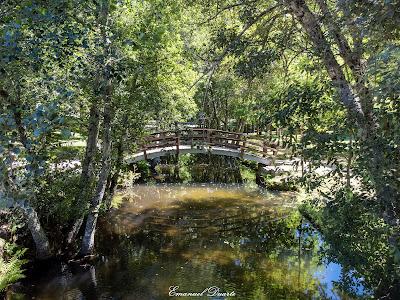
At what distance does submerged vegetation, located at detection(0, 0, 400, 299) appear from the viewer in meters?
3.67

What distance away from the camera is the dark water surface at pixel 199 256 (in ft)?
32.6

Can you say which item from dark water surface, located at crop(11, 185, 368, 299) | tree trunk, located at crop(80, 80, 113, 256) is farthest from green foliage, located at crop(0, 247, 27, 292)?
tree trunk, located at crop(80, 80, 113, 256)

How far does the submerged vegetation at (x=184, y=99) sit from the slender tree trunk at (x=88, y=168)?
0.04m

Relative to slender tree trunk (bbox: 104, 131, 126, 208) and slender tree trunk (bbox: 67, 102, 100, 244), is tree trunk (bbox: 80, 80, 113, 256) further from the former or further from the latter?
slender tree trunk (bbox: 104, 131, 126, 208)

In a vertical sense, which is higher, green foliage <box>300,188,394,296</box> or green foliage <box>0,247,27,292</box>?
green foliage <box>300,188,394,296</box>

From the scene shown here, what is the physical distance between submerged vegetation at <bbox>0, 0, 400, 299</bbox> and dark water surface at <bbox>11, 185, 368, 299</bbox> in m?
1.07

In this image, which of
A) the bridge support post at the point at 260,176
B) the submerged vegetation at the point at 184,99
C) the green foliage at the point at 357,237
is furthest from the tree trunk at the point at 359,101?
the bridge support post at the point at 260,176

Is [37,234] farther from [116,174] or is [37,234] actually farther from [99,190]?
[116,174]

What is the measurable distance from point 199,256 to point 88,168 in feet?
15.1

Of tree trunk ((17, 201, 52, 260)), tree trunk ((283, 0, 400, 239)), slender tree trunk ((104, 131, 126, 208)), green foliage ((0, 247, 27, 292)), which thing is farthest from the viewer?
slender tree trunk ((104, 131, 126, 208))

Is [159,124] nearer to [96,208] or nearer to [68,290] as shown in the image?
[96,208]

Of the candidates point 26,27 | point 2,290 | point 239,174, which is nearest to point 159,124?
point 2,290

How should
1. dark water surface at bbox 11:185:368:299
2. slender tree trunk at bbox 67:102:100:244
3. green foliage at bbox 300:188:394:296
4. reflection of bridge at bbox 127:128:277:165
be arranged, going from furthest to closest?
1. reflection of bridge at bbox 127:128:277:165
2. slender tree trunk at bbox 67:102:100:244
3. dark water surface at bbox 11:185:368:299
4. green foliage at bbox 300:188:394:296

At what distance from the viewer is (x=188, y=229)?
49.5 ft
